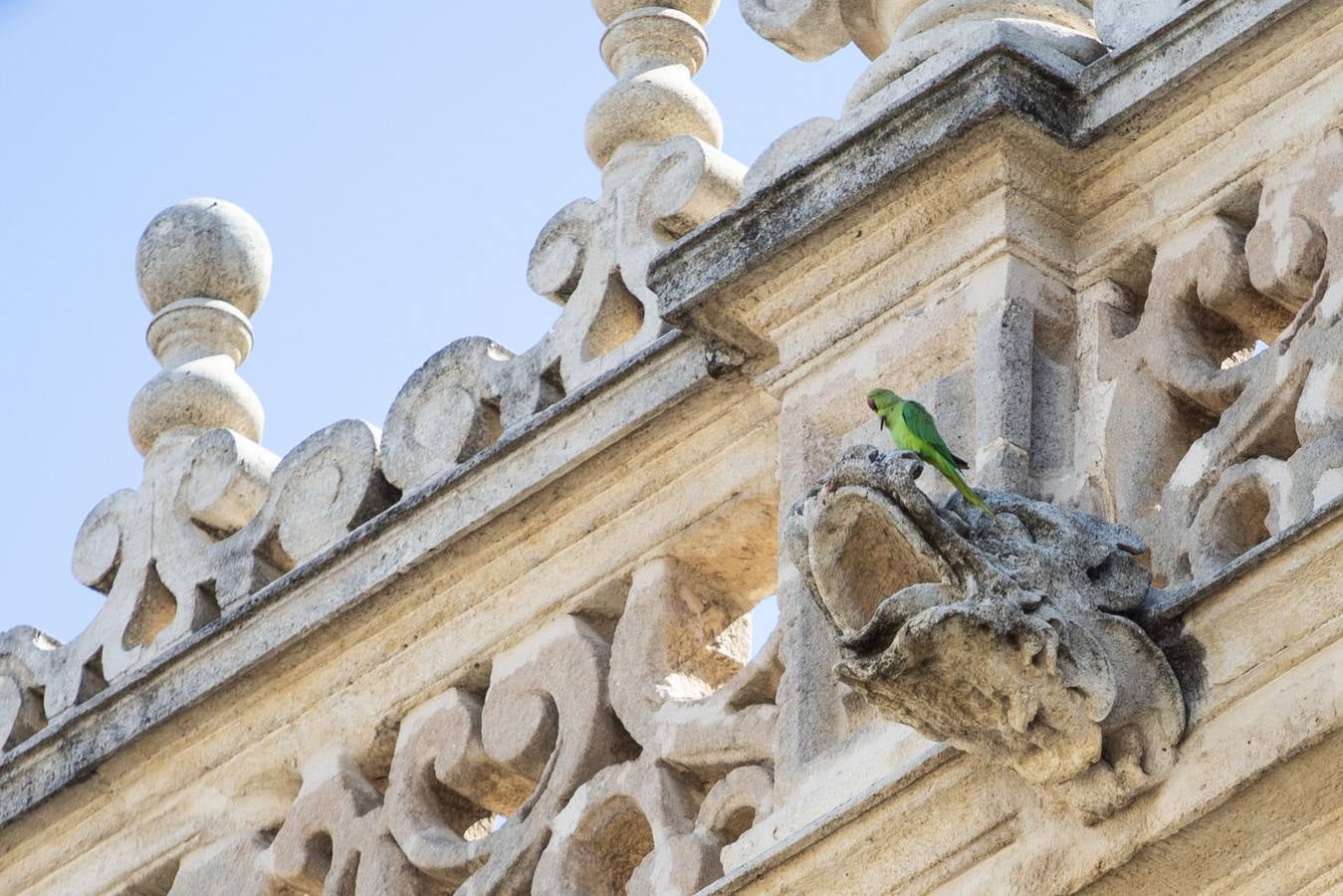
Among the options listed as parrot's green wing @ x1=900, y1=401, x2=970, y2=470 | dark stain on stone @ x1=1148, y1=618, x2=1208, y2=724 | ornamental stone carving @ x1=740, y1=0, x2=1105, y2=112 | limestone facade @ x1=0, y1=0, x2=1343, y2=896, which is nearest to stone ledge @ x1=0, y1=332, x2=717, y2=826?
limestone facade @ x1=0, y1=0, x2=1343, y2=896

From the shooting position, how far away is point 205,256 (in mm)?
8102

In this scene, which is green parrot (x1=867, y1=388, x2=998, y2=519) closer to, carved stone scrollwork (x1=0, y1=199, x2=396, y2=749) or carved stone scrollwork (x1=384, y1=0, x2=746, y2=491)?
carved stone scrollwork (x1=384, y1=0, x2=746, y2=491)

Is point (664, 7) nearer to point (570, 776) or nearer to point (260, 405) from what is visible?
point (260, 405)

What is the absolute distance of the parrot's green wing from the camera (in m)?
5.73

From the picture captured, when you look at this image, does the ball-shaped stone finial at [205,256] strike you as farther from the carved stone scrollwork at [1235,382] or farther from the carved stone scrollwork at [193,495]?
the carved stone scrollwork at [1235,382]

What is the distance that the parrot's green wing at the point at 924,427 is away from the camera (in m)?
5.73

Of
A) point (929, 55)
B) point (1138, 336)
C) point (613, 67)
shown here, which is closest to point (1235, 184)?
point (1138, 336)

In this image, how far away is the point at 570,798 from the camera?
21.4 ft

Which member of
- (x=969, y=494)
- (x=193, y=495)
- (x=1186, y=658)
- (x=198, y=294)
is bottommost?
(x=1186, y=658)

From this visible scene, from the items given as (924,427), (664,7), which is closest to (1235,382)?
(924,427)

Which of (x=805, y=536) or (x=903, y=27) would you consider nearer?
(x=805, y=536)

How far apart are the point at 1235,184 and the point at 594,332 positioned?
138cm

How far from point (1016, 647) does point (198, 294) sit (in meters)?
3.18

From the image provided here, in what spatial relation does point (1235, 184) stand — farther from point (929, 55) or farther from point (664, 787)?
point (664, 787)
